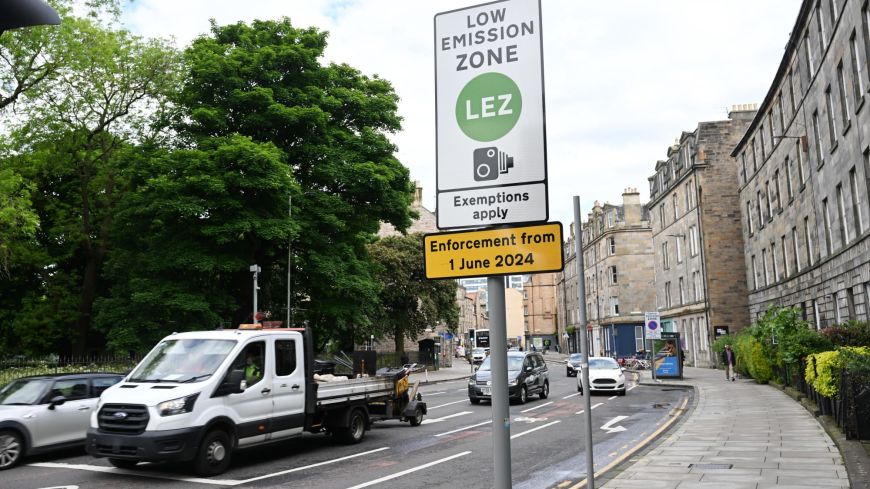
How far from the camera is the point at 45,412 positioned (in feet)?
40.7

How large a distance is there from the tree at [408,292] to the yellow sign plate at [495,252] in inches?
1705

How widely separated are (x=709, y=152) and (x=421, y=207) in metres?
34.2

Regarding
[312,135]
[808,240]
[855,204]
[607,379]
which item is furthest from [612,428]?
[808,240]

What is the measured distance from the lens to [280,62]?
28.0 m

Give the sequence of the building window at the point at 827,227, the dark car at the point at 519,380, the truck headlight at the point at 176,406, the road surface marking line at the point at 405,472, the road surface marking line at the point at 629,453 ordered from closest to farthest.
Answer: the road surface marking line at the point at 629,453
the road surface marking line at the point at 405,472
the truck headlight at the point at 176,406
the dark car at the point at 519,380
the building window at the point at 827,227

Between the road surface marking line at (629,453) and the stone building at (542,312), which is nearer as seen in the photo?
the road surface marking line at (629,453)

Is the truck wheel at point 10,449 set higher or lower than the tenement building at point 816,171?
lower

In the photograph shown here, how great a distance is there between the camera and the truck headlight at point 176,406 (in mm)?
10477

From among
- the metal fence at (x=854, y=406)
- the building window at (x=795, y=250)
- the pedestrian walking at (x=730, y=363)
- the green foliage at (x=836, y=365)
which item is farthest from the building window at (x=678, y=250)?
the metal fence at (x=854, y=406)

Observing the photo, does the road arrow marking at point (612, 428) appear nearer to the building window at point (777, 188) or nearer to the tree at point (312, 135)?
the tree at point (312, 135)

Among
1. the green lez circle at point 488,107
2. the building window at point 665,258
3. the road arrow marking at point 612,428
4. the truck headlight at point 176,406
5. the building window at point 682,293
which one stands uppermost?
the building window at point 665,258

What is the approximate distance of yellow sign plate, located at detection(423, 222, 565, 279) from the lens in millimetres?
3699

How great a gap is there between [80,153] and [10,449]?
23211 mm

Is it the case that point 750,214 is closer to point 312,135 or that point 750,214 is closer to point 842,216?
point 842,216
